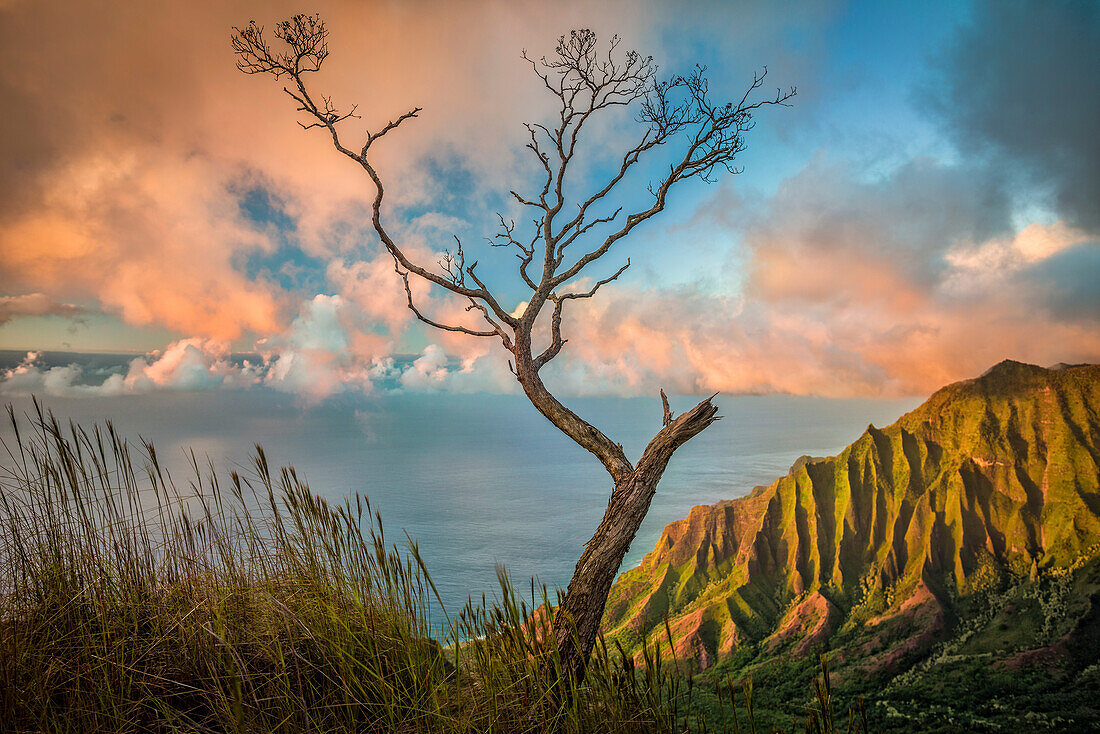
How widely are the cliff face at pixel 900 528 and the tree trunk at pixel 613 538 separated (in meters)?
49.8

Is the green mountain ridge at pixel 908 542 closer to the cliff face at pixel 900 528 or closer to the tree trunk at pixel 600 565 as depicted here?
the cliff face at pixel 900 528

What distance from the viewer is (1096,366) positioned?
202ft

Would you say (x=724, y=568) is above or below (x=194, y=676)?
below

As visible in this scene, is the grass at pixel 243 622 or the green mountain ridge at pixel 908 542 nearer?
the grass at pixel 243 622

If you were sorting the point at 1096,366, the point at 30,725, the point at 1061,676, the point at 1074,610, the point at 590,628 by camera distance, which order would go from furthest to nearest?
the point at 1096,366, the point at 1074,610, the point at 1061,676, the point at 590,628, the point at 30,725

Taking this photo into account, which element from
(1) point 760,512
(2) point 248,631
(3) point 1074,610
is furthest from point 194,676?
(1) point 760,512

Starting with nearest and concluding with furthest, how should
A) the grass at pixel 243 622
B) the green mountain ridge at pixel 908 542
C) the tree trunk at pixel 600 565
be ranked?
the grass at pixel 243 622
the tree trunk at pixel 600 565
the green mountain ridge at pixel 908 542

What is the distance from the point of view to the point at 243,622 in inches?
114

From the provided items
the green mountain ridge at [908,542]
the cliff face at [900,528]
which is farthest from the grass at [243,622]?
the cliff face at [900,528]

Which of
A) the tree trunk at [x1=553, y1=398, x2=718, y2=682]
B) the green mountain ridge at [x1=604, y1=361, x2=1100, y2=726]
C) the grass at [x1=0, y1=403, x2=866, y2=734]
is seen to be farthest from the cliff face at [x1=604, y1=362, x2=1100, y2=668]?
the grass at [x1=0, y1=403, x2=866, y2=734]

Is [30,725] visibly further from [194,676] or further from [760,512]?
[760,512]

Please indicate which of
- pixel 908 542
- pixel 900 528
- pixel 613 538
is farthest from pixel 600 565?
pixel 900 528

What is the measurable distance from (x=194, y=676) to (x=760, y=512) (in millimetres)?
70888

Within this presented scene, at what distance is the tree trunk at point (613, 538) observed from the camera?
3488 millimetres
